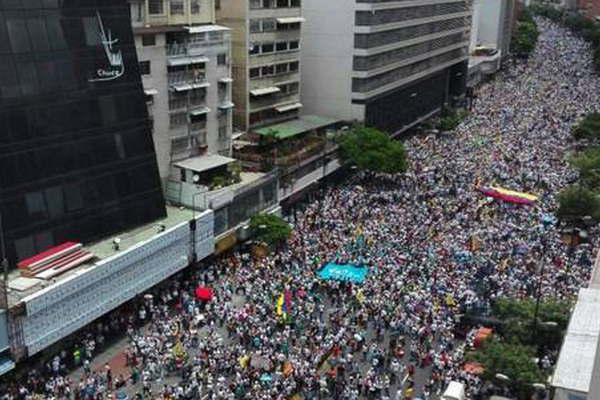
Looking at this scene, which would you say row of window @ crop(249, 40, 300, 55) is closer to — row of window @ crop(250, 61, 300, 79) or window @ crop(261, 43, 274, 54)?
window @ crop(261, 43, 274, 54)

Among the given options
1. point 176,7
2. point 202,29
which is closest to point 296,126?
point 202,29

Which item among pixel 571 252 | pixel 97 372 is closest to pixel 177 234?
pixel 97 372

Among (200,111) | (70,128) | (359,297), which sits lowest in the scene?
(359,297)

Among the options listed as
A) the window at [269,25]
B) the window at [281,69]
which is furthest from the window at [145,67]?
the window at [281,69]

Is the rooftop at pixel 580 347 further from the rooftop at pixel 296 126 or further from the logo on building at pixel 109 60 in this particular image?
the rooftop at pixel 296 126

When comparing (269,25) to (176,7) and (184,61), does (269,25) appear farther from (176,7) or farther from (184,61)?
(184,61)
